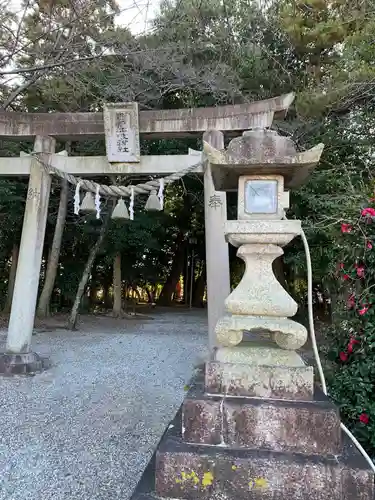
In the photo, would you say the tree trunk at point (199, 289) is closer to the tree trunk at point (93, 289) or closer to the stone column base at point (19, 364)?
the tree trunk at point (93, 289)

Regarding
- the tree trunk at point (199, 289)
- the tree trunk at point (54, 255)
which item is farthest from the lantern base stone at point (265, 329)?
the tree trunk at point (199, 289)

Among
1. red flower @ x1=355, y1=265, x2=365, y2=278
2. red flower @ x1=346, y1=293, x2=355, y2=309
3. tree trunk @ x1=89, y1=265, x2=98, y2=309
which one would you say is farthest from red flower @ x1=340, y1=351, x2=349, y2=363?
tree trunk @ x1=89, y1=265, x2=98, y2=309

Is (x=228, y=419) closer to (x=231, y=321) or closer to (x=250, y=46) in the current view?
(x=231, y=321)

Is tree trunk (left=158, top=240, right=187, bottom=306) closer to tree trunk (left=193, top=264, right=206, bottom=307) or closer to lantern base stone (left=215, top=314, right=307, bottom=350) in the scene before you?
tree trunk (left=193, top=264, right=206, bottom=307)

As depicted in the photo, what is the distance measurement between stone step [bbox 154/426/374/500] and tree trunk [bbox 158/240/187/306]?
15.7m

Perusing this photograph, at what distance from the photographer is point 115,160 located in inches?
196

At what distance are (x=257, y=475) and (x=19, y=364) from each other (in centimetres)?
414

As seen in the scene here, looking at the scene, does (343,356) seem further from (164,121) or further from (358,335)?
(164,121)

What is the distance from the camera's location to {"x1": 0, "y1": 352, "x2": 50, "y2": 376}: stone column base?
4.90 metres

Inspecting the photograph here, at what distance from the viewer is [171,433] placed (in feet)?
6.18

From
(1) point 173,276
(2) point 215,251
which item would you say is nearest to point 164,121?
(2) point 215,251

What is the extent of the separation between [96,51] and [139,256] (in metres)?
10.1

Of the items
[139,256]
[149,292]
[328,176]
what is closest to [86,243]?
[139,256]

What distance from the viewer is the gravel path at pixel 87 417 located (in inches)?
97.3
